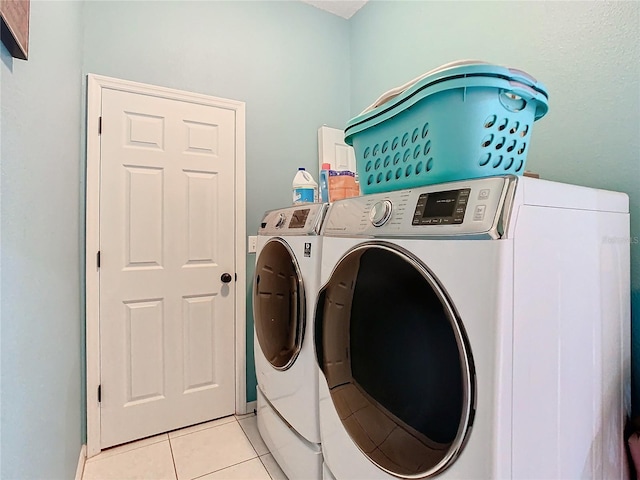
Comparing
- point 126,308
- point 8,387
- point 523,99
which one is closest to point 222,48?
point 126,308

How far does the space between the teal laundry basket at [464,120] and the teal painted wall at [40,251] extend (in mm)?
970

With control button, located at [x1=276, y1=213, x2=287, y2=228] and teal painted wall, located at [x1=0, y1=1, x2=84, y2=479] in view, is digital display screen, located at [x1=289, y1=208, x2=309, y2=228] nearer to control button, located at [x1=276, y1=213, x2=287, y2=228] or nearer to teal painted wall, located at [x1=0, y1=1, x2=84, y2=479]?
control button, located at [x1=276, y1=213, x2=287, y2=228]

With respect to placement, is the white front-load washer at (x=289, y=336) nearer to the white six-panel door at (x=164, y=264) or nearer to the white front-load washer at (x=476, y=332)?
the white front-load washer at (x=476, y=332)

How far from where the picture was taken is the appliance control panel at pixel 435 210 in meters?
0.69

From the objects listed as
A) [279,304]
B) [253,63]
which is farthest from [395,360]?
[253,63]

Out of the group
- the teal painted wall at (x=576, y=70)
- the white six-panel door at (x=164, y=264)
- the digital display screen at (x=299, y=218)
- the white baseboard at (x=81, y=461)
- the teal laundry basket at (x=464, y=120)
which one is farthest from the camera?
the white six-panel door at (x=164, y=264)

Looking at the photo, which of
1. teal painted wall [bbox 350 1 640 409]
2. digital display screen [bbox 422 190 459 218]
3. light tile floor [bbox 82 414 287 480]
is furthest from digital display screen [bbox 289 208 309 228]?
light tile floor [bbox 82 414 287 480]

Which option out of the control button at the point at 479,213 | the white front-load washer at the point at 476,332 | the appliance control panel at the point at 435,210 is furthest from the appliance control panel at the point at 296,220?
the control button at the point at 479,213

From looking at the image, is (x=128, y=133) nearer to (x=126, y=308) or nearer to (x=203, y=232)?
(x=203, y=232)

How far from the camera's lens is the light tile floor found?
1.60m

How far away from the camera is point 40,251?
0.98 meters

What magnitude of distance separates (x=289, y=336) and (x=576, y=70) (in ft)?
4.99

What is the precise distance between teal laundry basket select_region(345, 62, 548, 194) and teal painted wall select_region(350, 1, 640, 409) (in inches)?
14.6

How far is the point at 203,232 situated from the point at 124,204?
44 centimetres
